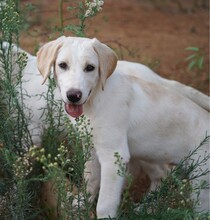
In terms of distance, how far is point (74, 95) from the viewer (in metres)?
3.65

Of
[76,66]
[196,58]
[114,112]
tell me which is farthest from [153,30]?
[76,66]

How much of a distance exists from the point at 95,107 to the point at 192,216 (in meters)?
0.92

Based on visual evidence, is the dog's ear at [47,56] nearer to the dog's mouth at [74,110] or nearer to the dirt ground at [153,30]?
the dog's mouth at [74,110]

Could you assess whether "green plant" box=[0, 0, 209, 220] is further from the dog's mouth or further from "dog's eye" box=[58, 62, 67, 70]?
"dog's eye" box=[58, 62, 67, 70]

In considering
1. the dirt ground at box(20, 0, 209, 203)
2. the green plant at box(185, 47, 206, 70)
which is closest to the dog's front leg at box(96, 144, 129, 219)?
the green plant at box(185, 47, 206, 70)

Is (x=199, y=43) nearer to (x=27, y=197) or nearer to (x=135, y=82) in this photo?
(x=135, y=82)

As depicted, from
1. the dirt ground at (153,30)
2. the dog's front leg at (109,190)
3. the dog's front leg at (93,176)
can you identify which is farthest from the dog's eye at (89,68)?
the dirt ground at (153,30)

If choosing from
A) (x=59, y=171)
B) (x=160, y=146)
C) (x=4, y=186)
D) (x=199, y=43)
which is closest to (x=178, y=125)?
(x=160, y=146)

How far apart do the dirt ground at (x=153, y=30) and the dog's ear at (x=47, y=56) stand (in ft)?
7.69

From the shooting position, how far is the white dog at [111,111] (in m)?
3.81

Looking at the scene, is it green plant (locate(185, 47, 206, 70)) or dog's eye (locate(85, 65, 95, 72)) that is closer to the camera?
dog's eye (locate(85, 65, 95, 72))

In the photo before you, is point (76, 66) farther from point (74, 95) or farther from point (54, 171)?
point (54, 171)

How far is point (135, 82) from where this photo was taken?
433cm

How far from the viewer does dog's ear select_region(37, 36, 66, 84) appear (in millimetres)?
3883
